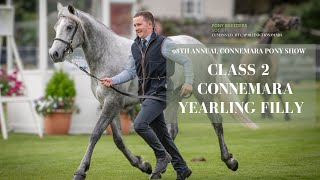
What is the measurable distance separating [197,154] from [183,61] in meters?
3.21

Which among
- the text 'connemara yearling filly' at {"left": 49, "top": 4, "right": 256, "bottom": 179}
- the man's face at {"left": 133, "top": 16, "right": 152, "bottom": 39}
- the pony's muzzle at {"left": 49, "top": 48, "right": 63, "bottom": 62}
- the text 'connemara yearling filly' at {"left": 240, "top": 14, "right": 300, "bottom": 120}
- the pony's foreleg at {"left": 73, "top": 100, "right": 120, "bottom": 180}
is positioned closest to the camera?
the man's face at {"left": 133, "top": 16, "right": 152, "bottom": 39}

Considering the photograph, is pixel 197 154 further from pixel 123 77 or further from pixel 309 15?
pixel 309 15

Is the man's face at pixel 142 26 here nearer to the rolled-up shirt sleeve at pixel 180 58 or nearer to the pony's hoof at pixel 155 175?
the rolled-up shirt sleeve at pixel 180 58

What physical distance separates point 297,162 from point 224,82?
4.62ft

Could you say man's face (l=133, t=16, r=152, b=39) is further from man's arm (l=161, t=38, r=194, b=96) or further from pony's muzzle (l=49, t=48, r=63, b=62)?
pony's muzzle (l=49, t=48, r=63, b=62)

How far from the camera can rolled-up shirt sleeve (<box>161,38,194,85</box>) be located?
7.28 m

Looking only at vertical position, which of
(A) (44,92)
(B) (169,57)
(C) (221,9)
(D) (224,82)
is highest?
(B) (169,57)

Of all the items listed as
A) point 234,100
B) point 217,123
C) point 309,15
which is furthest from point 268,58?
point 309,15

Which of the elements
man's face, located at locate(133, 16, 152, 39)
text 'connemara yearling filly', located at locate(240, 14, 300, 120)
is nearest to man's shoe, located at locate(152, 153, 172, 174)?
man's face, located at locate(133, 16, 152, 39)

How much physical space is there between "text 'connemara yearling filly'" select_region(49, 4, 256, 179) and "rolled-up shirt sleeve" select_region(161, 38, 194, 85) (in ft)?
3.13

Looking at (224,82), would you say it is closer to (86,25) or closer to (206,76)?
(206,76)

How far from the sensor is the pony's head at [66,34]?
7902 millimetres

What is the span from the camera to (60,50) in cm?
791

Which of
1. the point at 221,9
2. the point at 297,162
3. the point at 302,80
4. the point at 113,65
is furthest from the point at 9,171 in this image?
the point at 221,9
